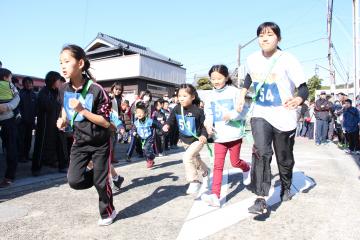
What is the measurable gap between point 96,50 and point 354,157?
23525 mm

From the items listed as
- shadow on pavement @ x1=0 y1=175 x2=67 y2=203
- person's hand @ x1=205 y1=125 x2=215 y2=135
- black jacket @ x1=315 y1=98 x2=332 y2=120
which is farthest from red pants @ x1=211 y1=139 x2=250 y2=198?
black jacket @ x1=315 y1=98 x2=332 y2=120

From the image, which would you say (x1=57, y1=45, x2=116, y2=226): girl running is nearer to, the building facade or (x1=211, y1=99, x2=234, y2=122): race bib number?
(x1=211, y1=99, x2=234, y2=122): race bib number

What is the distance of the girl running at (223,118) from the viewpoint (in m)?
4.44

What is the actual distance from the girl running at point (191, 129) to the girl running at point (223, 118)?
0.43 meters

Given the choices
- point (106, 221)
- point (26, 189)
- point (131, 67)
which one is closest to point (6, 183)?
point (26, 189)

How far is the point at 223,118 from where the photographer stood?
4.45 meters

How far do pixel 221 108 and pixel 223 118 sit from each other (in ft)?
0.70

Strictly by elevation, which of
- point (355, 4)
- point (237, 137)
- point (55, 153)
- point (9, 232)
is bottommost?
point (9, 232)

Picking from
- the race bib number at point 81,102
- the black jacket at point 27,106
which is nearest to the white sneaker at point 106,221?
the race bib number at point 81,102

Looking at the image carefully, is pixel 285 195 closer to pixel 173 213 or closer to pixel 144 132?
pixel 173 213

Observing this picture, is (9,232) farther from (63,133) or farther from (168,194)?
(63,133)

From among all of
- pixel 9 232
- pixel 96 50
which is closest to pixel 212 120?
pixel 9 232

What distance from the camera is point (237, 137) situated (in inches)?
177

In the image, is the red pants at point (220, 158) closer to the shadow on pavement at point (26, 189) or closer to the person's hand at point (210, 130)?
the person's hand at point (210, 130)
